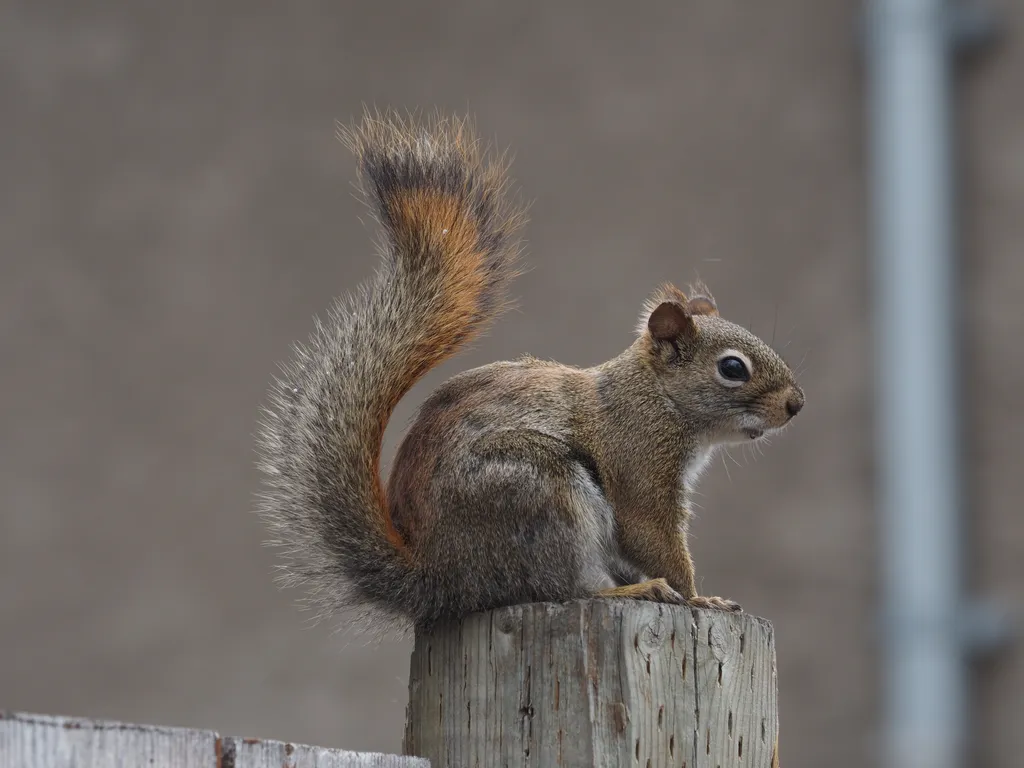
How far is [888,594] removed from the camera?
149 inches

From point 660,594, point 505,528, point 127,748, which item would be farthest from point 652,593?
point 127,748

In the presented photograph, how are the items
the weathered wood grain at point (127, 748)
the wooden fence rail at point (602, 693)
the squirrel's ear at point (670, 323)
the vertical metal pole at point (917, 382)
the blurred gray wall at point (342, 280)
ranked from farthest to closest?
the blurred gray wall at point (342, 280)
the vertical metal pole at point (917, 382)
the squirrel's ear at point (670, 323)
the wooden fence rail at point (602, 693)
the weathered wood grain at point (127, 748)

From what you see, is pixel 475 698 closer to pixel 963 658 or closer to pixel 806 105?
pixel 963 658

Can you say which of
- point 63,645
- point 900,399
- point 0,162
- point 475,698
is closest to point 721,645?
point 475,698

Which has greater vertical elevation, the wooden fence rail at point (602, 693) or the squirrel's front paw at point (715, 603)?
the squirrel's front paw at point (715, 603)

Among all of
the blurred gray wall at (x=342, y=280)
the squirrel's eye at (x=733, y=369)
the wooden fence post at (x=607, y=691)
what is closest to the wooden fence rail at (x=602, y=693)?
the wooden fence post at (x=607, y=691)

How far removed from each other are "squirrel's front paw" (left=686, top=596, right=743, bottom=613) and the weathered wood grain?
0.41 m

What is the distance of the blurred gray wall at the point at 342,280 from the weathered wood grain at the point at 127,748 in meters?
2.71

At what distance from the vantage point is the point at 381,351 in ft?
4.67

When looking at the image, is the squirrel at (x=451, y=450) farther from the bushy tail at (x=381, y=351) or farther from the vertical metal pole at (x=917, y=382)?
the vertical metal pole at (x=917, y=382)

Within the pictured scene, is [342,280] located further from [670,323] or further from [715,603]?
[715,603]

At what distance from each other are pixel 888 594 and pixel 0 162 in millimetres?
2813

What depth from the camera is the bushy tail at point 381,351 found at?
1386 mm

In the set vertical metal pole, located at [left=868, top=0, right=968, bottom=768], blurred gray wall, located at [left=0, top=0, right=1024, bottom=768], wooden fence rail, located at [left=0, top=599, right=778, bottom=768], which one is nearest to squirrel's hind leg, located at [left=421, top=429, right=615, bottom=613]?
wooden fence rail, located at [left=0, top=599, right=778, bottom=768]
